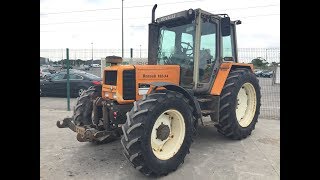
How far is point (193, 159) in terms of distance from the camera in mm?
4789

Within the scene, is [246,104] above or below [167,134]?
above

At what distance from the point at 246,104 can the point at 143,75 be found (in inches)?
114

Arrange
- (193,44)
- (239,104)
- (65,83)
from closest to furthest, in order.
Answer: (193,44)
(239,104)
(65,83)

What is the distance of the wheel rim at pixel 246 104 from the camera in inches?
251

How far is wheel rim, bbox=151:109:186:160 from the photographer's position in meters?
→ 4.25

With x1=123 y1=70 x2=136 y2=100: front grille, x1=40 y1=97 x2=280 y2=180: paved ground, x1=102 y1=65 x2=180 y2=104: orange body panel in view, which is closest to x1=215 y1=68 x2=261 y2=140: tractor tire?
x1=40 y1=97 x2=280 y2=180: paved ground

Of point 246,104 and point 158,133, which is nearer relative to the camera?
point 158,133

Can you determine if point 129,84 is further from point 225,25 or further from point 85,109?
point 225,25

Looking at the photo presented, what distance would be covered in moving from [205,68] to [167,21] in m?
1.23

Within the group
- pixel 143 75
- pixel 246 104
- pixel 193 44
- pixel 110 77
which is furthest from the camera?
pixel 246 104

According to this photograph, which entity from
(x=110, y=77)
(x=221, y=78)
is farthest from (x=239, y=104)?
(x=110, y=77)

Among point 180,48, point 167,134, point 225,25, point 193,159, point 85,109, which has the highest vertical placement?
point 225,25

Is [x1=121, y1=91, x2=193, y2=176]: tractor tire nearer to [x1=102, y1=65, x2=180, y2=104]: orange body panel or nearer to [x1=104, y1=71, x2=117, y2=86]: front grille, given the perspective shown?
[x1=102, y1=65, x2=180, y2=104]: orange body panel
